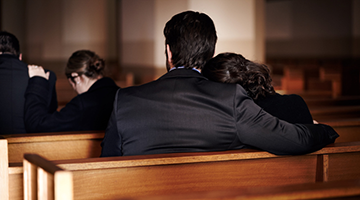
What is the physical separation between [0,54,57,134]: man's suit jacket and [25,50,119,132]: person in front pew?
9 cm

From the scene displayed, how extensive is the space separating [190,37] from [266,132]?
48 centimetres

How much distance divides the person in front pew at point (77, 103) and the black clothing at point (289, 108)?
1135mm

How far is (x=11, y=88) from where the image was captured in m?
2.41

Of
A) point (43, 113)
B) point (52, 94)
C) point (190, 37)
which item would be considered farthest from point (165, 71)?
point (190, 37)

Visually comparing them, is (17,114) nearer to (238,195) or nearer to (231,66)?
(231,66)

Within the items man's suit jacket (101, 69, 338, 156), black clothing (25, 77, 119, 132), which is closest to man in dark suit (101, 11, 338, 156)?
man's suit jacket (101, 69, 338, 156)

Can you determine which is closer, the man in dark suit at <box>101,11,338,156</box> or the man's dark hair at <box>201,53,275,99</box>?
the man in dark suit at <box>101,11,338,156</box>

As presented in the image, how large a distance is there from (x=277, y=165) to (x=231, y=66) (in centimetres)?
47

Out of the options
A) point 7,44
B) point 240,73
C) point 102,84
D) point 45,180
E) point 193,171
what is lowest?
point 193,171

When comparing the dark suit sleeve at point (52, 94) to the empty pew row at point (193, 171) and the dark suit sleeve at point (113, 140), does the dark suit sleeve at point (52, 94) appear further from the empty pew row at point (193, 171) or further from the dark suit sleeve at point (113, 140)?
the empty pew row at point (193, 171)

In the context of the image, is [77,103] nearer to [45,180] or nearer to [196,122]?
[196,122]

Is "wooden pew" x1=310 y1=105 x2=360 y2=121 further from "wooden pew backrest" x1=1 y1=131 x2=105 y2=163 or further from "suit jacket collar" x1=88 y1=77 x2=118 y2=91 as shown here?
"wooden pew backrest" x1=1 y1=131 x2=105 y2=163

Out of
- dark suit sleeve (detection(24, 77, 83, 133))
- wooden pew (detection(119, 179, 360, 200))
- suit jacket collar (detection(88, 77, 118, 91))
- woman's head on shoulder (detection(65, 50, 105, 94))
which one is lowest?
dark suit sleeve (detection(24, 77, 83, 133))

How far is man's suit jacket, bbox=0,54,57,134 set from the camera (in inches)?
94.5
